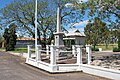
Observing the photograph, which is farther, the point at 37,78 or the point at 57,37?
the point at 57,37

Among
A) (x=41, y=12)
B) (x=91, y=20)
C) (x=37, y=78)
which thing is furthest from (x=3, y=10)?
(x=37, y=78)

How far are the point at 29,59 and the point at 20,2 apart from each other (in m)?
18.9

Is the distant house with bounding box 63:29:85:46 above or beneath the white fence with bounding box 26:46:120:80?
above

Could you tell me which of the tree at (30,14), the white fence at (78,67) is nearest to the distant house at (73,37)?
the tree at (30,14)

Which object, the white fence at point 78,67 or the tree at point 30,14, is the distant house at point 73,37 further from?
the white fence at point 78,67

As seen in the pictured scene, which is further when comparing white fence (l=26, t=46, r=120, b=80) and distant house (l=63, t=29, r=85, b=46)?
distant house (l=63, t=29, r=85, b=46)

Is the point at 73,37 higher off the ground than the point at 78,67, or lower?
higher

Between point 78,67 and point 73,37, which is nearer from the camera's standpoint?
point 78,67

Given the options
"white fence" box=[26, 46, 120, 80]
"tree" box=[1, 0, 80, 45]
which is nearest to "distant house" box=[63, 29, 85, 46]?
"tree" box=[1, 0, 80, 45]

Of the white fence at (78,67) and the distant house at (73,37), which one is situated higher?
the distant house at (73,37)

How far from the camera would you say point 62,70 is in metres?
14.6

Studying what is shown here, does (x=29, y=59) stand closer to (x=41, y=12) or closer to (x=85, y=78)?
(x=85, y=78)

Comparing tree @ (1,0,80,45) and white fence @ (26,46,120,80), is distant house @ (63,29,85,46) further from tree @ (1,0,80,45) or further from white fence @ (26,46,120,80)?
white fence @ (26,46,120,80)

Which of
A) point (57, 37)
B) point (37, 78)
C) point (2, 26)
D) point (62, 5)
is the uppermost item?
point (62, 5)
